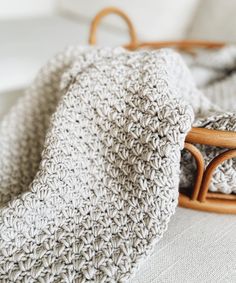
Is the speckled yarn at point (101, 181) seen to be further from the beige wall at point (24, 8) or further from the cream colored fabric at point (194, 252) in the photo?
the beige wall at point (24, 8)

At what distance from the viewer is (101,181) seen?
25.3 inches

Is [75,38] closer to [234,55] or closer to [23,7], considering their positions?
[23,7]

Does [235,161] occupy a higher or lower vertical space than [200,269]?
higher

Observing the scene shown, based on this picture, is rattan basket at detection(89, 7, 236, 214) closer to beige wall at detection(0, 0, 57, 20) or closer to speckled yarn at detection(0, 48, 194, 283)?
speckled yarn at detection(0, 48, 194, 283)

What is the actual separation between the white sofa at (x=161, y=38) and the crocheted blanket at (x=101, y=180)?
0.08 meters

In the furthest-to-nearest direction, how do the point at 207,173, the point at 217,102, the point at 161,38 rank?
the point at 161,38
the point at 217,102
the point at 207,173

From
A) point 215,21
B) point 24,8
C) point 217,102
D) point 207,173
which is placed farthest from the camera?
point 24,8

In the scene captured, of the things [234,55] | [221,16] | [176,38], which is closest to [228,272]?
[234,55]

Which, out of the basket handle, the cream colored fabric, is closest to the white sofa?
the cream colored fabric

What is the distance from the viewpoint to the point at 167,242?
652 millimetres

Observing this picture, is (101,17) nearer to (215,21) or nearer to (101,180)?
(215,21)

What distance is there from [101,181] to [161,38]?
3.59ft

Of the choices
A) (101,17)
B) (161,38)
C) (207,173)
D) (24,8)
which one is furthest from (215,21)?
(24,8)

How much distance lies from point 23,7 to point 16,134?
1.36m
